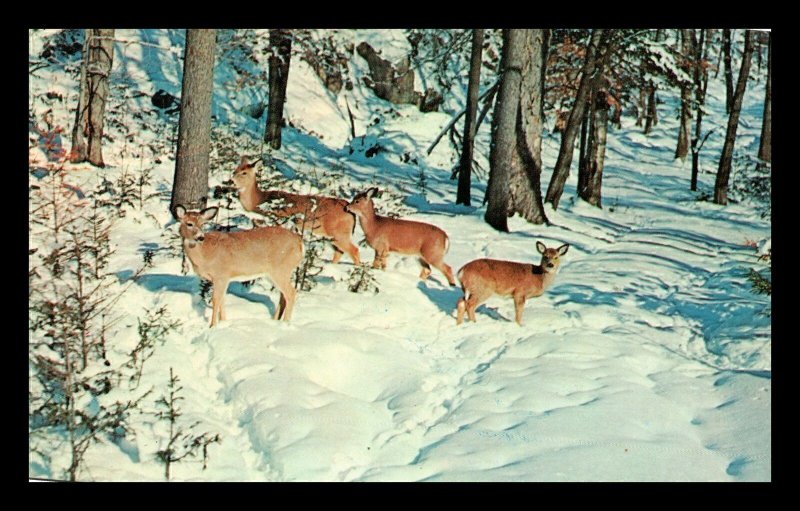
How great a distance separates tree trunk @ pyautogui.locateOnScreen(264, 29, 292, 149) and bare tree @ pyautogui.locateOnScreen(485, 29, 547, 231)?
7291mm

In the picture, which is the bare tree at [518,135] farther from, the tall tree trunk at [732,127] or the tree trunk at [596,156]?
the tall tree trunk at [732,127]

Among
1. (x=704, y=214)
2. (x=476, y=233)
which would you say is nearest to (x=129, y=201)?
(x=476, y=233)

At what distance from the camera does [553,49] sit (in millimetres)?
26750

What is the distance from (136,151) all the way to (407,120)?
15.6 metres

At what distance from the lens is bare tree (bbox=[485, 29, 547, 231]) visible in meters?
16.6

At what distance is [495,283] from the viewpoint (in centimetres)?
1043

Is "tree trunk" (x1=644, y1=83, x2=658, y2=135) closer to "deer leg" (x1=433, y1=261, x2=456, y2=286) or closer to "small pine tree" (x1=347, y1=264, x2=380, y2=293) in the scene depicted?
"deer leg" (x1=433, y1=261, x2=456, y2=286)

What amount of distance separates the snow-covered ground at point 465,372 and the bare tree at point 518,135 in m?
1.02

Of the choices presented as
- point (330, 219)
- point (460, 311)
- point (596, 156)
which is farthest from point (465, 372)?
point (596, 156)

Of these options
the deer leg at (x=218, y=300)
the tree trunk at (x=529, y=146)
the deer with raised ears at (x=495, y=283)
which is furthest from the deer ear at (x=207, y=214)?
the tree trunk at (x=529, y=146)

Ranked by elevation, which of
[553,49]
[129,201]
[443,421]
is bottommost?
[443,421]

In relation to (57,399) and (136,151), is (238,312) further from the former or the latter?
(136,151)

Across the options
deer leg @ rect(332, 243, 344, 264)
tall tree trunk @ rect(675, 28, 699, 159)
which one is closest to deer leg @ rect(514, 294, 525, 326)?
deer leg @ rect(332, 243, 344, 264)

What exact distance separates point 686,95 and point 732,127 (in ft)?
6.37
